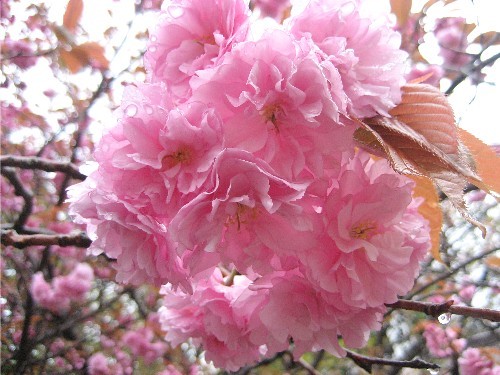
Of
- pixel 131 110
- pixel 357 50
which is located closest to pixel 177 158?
pixel 131 110

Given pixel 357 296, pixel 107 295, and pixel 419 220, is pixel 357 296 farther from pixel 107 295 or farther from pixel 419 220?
pixel 107 295

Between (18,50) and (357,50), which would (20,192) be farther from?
(18,50)

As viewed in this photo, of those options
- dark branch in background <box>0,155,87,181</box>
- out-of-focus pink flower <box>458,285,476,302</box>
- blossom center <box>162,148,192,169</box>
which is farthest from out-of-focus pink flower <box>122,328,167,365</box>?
blossom center <box>162,148,192,169</box>

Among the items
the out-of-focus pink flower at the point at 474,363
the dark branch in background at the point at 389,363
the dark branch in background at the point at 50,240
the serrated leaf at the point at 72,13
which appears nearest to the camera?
the dark branch in background at the point at 389,363

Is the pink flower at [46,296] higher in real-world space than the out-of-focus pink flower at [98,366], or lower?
higher

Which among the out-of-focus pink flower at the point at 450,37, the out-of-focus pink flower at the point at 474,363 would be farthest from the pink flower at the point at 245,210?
the out-of-focus pink flower at the point at 450,37

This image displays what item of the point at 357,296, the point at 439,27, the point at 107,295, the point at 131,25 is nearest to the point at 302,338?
the point at 357,296

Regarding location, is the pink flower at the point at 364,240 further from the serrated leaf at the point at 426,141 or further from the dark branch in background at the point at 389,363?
the dark branch in background at the point at 389,363

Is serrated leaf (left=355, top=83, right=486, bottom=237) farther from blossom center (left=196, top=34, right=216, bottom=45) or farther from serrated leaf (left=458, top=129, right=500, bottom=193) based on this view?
blossom center (left=196, top=34, right=216, bottom=45)
